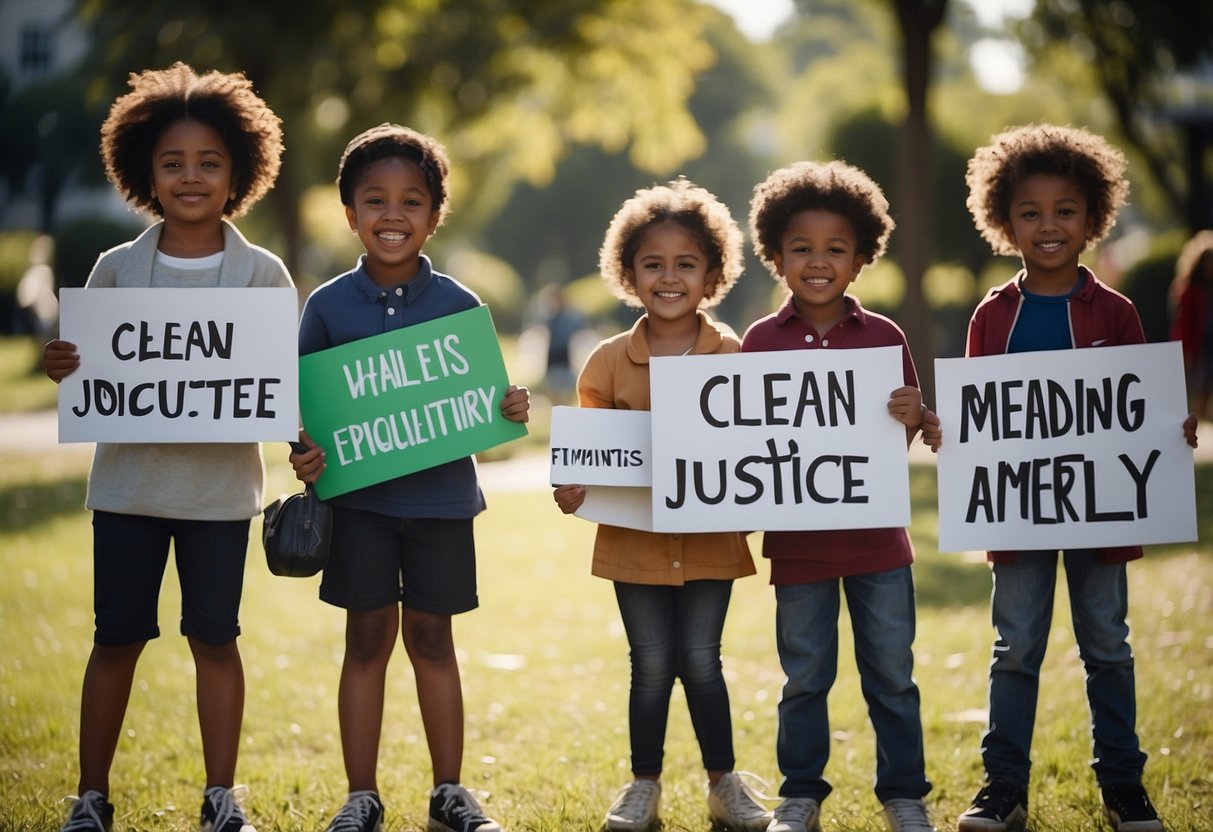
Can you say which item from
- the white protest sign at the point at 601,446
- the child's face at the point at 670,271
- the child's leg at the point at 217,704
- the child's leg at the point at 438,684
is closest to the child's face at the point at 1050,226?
the child's face at the point at 670,271

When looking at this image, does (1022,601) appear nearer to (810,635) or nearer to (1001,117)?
(810,635)

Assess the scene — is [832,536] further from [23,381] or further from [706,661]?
[23,381]

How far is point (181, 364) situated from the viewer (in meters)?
3.67

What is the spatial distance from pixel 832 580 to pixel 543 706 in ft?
6.96

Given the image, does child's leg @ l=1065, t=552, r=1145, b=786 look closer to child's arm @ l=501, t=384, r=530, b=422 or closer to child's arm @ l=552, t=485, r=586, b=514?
child's arm @ l=552, t=485, r=586, b=514

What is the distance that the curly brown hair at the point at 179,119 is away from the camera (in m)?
3.81

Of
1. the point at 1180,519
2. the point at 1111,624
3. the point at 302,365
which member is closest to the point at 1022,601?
the point at 1111,624

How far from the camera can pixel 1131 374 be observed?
3604 millimetres

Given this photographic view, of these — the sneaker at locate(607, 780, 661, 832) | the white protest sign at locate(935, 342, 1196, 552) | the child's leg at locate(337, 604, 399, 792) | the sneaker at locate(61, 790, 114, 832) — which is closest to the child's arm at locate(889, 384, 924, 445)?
the white protest sign at locate(935, 342, 1196, 552)

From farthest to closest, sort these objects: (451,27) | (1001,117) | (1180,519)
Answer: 1. (1001,117)
2. (451,27)
3. (1180,519)

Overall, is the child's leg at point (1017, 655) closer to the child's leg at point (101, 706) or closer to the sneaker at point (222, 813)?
the sneaker at point (222, 813)

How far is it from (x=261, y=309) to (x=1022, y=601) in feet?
7.96

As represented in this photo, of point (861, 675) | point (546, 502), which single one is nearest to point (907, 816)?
point (861, 675)

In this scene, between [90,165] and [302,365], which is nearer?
[302,365]
